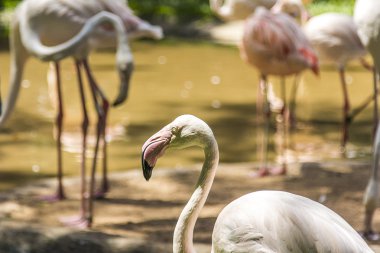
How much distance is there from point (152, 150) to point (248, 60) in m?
3.31

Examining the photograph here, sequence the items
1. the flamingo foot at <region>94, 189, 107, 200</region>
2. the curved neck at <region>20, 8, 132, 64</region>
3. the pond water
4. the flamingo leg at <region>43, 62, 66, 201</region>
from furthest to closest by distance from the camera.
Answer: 1. the pond water
2. the flamingo foot at <region>94, 189, 107, 200</region>
3. the flamingo leg at <region>43, 62, 66, 201</region>
4. the curved neck at <region>20, 8, 132, 64</region>

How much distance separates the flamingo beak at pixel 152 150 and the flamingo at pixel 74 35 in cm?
178

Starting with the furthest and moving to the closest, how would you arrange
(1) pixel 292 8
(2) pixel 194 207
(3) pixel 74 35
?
(1) pixel 292 8, (3) pixel 74 35, (2) pixel 194 207

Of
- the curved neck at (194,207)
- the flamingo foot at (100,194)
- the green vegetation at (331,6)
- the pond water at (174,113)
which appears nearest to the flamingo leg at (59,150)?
the flamingo foot at (100,194)

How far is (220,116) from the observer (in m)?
8.05

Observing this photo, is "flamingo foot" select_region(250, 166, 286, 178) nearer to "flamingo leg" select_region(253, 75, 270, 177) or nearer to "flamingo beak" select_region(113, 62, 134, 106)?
"flamingo leg" select_region(253, 75, 270, 177)

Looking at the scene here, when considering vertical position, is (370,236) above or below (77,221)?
above

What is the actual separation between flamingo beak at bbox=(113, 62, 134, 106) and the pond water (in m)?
1.76

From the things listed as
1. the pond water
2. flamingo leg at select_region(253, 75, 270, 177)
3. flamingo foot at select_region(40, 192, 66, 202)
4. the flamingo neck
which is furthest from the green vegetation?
flamingo foot at select_region(40, 192, 66, 202)

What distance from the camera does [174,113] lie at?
8039 millimetres

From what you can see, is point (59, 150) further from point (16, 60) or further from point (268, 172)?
point (268, 172)

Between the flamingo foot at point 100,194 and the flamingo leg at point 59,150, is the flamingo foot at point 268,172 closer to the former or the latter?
the flamingo foot at point 100,194

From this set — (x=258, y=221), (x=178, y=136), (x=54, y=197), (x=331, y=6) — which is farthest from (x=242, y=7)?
(x=331, y=6)

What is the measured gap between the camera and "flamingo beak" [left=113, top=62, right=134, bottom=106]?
14.4 feet
